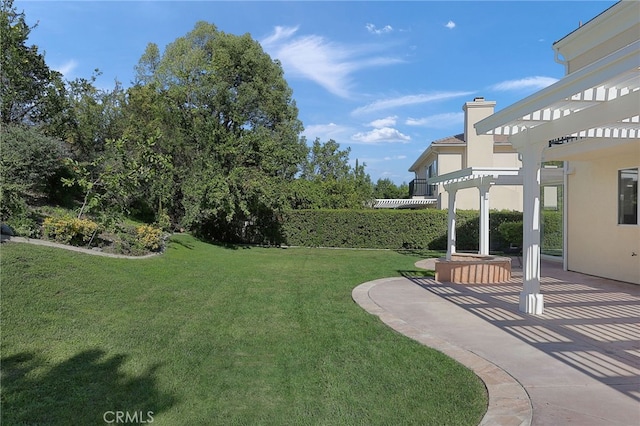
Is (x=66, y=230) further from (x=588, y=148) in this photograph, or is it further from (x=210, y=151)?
(x=588, y=148)

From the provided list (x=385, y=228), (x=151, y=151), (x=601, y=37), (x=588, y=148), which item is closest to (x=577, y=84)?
(x=588, y=148)

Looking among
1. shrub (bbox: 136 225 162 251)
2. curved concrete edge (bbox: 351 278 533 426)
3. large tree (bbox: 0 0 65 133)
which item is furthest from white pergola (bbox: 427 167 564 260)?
large tree (bbox: 0 0 65 133)

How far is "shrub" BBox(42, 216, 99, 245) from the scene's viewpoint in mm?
9562

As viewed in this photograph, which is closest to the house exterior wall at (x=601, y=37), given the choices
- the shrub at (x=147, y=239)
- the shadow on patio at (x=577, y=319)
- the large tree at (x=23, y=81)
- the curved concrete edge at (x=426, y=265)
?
the shadow on patio at (x=577, y=319)

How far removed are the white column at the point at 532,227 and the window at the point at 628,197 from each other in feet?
15.0

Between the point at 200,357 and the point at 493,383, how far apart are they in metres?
3.00

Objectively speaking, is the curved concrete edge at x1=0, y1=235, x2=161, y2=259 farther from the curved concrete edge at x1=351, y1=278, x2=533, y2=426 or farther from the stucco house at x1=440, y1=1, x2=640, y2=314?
the stucco house at x1=440, y1=1, x2=640, y2=314

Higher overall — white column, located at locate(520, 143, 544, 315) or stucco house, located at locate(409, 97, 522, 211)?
stucco house, located at locate(409, 97, 522, 211)

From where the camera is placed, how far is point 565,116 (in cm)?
565

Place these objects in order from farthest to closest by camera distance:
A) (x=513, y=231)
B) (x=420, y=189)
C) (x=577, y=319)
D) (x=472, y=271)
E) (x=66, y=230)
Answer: (x=420, y=189) < (x=513, y=231) < (x=472, y=271) < (x=66, y=230) < (x=577, y=319)

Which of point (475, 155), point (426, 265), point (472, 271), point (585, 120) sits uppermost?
point (475, 155)

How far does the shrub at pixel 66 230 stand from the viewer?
376 inches

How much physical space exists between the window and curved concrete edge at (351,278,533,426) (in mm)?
6938

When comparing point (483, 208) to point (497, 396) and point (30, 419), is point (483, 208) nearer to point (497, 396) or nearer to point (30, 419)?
point (497, 396)
